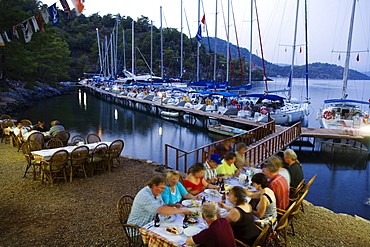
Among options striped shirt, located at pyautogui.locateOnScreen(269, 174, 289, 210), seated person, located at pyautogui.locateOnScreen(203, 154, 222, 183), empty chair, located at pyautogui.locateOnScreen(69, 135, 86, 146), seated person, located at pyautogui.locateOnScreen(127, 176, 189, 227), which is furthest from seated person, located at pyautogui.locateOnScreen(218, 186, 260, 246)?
empty chair, located at pyautogui.locateOnScreen(69, 135, 86, 146)

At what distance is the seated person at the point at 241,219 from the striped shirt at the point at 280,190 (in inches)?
46.8

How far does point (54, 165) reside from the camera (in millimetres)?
6723

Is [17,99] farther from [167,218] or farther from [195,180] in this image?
[167,218]

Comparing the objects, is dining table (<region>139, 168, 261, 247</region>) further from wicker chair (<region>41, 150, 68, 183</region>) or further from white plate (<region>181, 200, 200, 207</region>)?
wicker chair (<region>41, 150, 68, 183</region>)

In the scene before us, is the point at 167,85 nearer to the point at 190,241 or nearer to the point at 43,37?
the point at 43,37

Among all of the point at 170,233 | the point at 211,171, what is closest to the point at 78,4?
the point at 211,171

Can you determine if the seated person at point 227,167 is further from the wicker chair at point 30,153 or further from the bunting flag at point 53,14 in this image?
the bunting flag at point 53,14

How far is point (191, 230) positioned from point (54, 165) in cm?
487

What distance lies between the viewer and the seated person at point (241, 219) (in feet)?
10.4

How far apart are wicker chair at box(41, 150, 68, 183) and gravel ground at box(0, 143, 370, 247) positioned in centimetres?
23

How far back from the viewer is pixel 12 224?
4840mm

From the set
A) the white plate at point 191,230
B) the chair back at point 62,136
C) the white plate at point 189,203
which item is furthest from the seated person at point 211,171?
the chair back at point 62,136

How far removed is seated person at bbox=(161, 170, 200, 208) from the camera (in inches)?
162

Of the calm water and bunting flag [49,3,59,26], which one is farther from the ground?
bunting flag [49,3,59,26]
